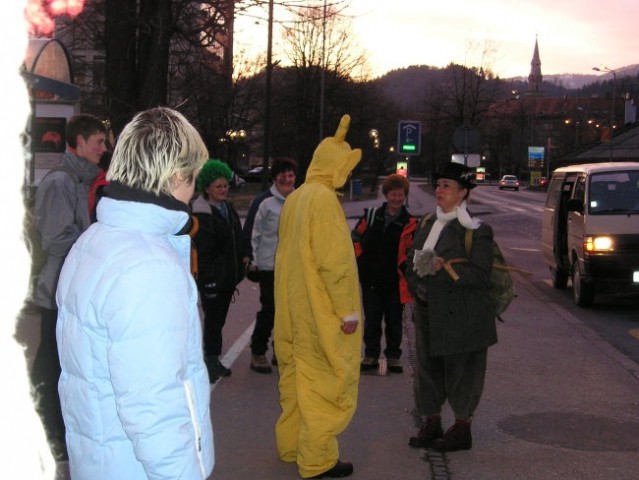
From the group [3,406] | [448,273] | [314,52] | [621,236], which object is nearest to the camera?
[3,406]

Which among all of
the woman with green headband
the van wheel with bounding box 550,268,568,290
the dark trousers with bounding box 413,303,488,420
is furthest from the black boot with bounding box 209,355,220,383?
the van wheel with bounding box 550,268,568,290

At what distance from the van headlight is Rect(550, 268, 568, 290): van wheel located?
7.30 ft

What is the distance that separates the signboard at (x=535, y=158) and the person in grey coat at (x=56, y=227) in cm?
11226

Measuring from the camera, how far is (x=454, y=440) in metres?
5.55

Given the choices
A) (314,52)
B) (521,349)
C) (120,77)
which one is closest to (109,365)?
(521,349)

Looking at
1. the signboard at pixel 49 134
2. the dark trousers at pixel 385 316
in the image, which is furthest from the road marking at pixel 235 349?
the signboard at pixel 49 134

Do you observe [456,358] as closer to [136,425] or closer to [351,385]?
[351,385]

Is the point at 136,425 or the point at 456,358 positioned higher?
the point at 136,425

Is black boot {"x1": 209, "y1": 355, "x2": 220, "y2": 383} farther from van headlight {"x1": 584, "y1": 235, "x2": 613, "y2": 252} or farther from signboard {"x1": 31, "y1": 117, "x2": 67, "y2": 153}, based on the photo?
signboard {"x1": 31, "y1": 117, "x2": 67, "y2": 153}

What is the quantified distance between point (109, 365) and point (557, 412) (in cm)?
499

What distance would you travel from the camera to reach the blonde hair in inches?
97.7

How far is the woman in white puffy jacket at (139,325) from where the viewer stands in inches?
89.9

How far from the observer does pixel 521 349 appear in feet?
29.9

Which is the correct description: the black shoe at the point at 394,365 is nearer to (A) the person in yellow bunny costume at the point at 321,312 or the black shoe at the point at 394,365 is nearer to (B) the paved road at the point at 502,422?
(B) the paved road at the point at 502,422
